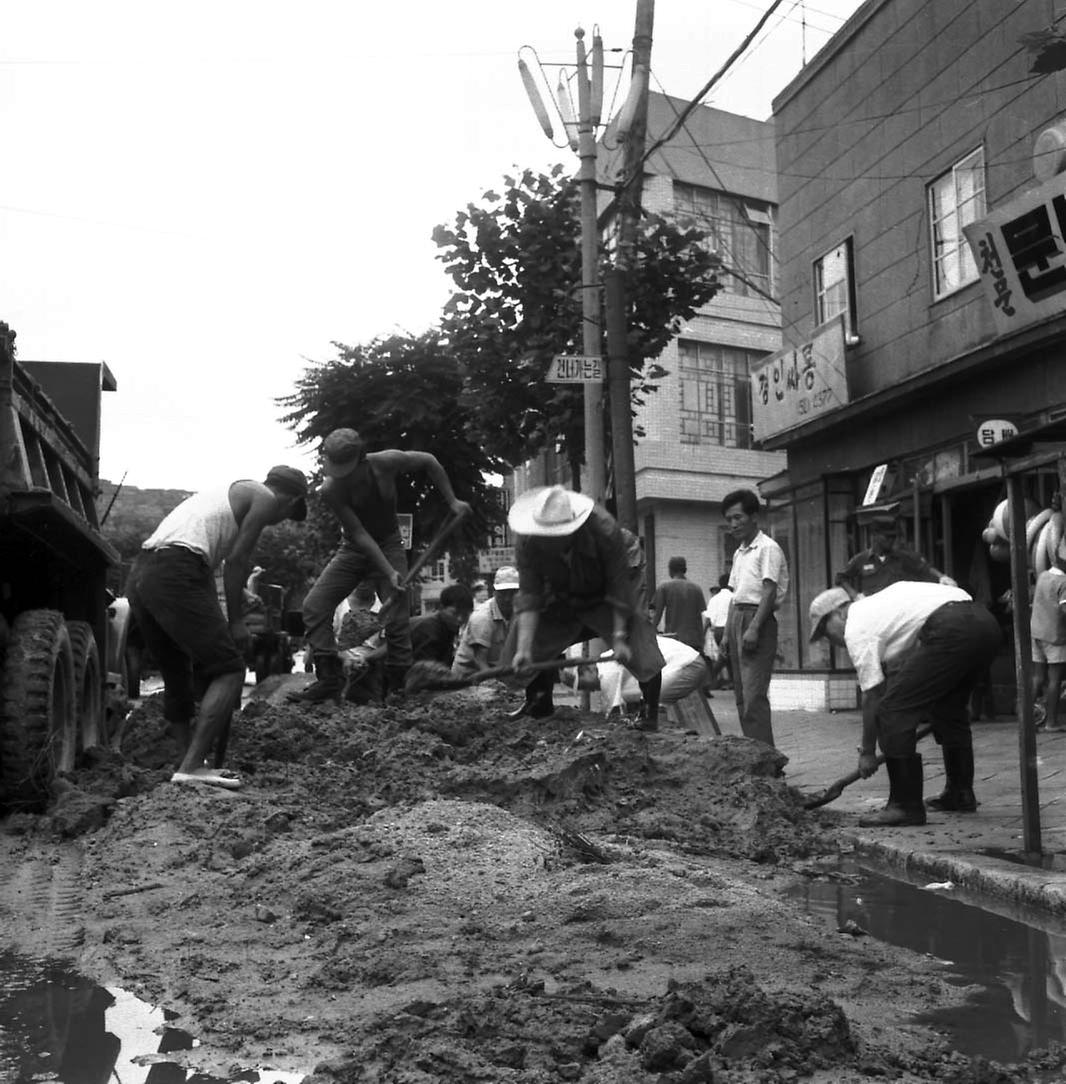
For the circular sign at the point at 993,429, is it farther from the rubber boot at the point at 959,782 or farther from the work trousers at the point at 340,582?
the rubber boot at the point at 959,782

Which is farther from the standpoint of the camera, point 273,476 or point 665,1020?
point 273,476

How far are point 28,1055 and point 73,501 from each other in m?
4.90

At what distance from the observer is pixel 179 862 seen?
6023 millimetres

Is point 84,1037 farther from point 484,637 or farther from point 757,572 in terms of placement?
point 484,637

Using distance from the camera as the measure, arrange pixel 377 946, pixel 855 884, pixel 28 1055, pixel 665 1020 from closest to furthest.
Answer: pixel 665 1020
pixel 28 1055
pixel 377 946
pixel 855 884

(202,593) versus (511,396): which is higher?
(511,396)

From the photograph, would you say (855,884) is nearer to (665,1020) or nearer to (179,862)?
(179,862)

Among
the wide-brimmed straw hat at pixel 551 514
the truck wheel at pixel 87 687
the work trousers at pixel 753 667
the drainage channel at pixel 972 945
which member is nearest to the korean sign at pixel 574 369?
the work trousers at pixel 753 667

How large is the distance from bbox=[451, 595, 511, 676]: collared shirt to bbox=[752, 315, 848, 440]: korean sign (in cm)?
637

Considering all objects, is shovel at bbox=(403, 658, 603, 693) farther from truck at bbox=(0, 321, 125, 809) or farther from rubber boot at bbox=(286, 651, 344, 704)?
truck at bbox=(0, 321, 125, 809)

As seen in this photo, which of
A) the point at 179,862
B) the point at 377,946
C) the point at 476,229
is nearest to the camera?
the point at 377,946

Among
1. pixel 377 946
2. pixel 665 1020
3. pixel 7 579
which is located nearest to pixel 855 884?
pixel 377 946

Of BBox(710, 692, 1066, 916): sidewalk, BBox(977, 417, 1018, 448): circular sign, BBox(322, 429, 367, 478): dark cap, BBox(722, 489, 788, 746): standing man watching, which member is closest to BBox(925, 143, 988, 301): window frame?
BBox(977, 417, 1018, 448): circular sign

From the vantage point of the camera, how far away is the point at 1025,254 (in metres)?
13.7
